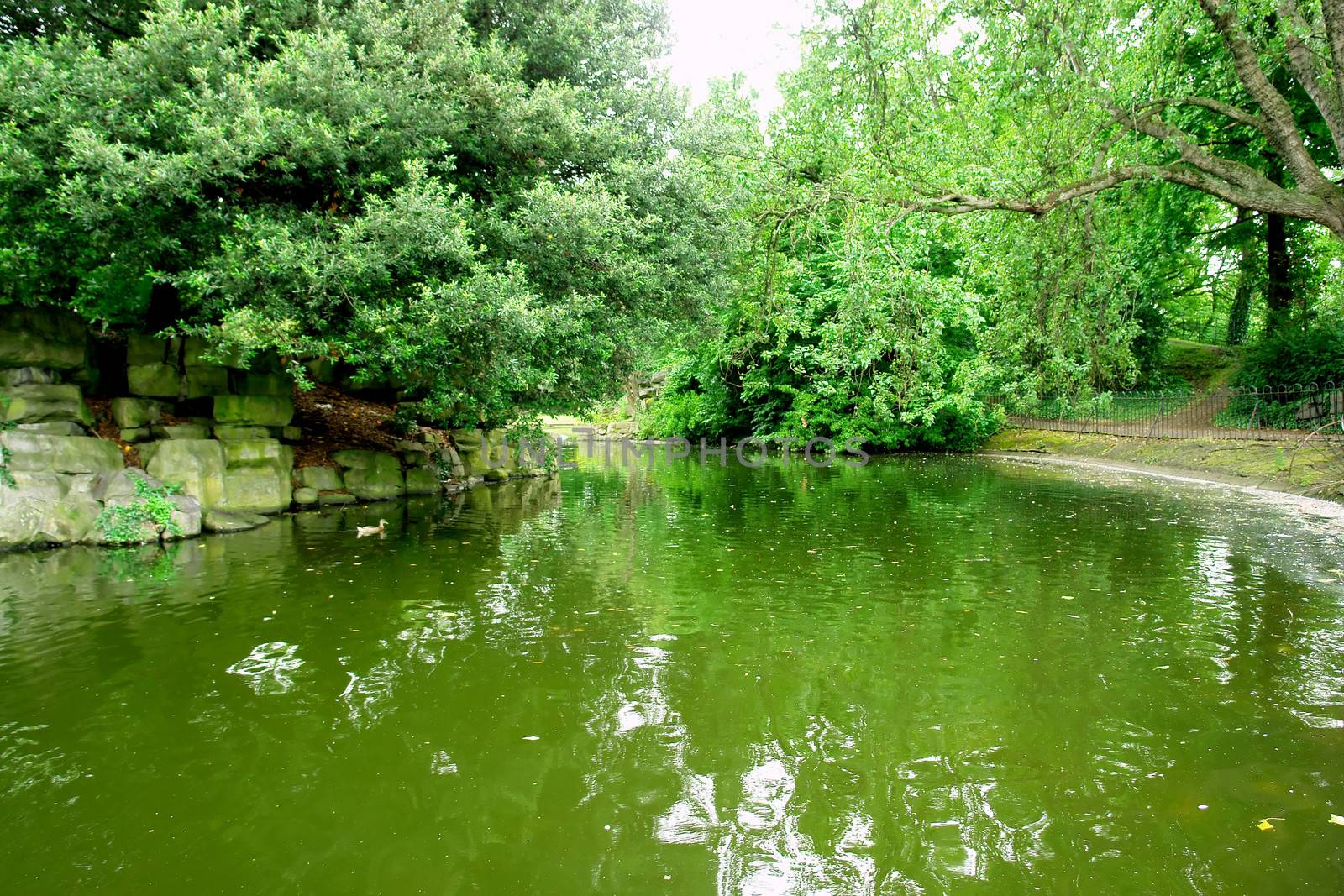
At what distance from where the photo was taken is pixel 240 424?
11.6 m

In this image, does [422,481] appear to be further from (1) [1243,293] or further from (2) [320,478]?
(1) [1243,293]

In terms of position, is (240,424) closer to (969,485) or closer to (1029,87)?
(1029,87)

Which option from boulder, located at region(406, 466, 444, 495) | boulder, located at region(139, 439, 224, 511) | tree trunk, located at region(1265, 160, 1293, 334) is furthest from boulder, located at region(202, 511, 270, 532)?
tree trunk, located at region(1265, 160, 1293, 334)

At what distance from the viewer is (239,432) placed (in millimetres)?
11609

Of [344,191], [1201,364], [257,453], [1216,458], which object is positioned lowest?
[1216,458]

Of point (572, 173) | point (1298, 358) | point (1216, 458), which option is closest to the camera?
point (572, 173)

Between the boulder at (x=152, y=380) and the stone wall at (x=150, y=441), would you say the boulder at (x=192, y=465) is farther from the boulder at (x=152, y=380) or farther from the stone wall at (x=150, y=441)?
the boulder at (x=152, y=380)

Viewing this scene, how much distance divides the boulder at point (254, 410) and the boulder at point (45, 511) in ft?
7.01

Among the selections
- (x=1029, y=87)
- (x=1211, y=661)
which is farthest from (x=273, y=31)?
(x=1211, y=661)

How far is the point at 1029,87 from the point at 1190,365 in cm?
2180

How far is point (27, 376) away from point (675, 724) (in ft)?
34.0

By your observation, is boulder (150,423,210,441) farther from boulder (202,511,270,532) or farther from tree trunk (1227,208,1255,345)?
tree trunk (1227,208,1255,345)

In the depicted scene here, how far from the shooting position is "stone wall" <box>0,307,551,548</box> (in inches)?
368

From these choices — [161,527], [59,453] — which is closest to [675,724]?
[161,527]
